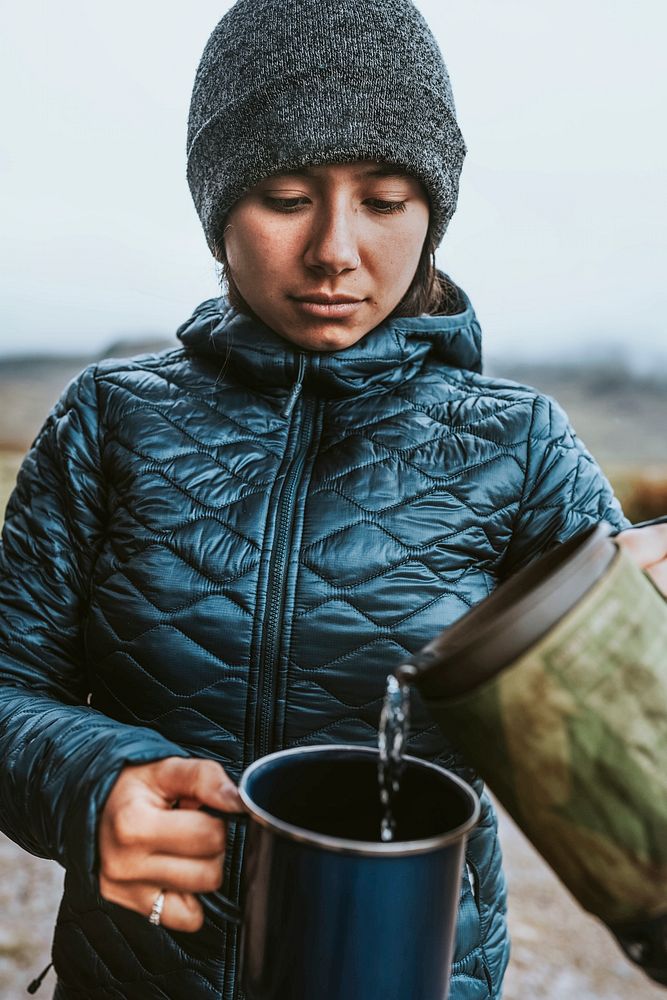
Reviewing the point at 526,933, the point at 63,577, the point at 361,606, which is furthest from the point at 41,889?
the point at 361,606

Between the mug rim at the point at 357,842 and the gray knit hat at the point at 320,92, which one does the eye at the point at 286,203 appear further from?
the mug rim at the point at 357,842

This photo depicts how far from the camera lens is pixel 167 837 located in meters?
0.58

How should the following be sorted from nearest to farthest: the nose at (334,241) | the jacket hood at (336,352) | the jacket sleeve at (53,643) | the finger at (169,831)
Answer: the finger at (169,831), the jacket sleeve at (53,643), the nose at (334,241), the jacket hood at (336,352)

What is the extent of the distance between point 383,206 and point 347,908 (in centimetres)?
67

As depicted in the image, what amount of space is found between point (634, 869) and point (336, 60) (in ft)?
2.52

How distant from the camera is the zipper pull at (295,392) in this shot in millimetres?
927

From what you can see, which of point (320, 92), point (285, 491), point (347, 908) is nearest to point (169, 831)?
point (347, 908)

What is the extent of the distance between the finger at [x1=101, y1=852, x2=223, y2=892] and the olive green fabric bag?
20 cm

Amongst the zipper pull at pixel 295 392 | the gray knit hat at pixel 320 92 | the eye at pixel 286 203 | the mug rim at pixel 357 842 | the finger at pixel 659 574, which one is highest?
the gray knit hat at pixel 320 92

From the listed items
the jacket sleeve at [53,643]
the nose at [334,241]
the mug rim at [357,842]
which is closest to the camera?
the mug rim at [357,842]

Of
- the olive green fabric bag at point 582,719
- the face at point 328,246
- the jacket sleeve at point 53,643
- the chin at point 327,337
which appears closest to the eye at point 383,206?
the face at point 328,246

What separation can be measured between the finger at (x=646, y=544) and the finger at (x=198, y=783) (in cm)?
34

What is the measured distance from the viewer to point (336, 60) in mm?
855

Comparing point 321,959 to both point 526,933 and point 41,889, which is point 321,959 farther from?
point 41,889
